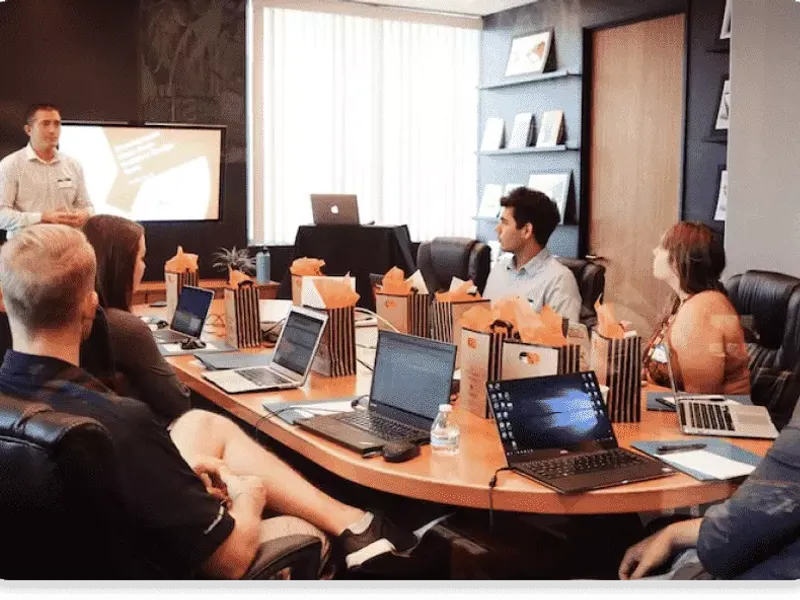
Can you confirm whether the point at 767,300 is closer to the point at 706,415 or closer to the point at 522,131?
the point at 706,415

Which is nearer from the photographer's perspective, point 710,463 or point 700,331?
point 710,463

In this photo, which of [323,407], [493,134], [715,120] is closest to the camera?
[323,407]

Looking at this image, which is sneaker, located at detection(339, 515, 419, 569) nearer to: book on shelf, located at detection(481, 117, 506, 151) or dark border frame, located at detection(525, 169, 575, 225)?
book on shelf, located at detection(481, 117, 506, 151)

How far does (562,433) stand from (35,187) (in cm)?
138

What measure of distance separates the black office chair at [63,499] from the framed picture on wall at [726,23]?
194 centimetres

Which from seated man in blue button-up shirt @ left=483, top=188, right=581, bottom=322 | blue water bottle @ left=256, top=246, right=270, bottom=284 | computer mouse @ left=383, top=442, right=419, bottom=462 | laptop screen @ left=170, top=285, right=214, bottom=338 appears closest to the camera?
computer mouse @ left=383, top=442, right=419, bottom=462

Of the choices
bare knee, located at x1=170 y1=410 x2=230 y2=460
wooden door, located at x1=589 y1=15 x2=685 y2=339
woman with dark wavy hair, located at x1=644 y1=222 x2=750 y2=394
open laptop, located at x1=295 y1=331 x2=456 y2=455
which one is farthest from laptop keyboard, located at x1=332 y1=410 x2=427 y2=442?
wooden door, located at x1=589 y1=15 x2=685 y2=339

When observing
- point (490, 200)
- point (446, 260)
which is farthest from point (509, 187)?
point (446, 260)

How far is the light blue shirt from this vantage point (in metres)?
3.24

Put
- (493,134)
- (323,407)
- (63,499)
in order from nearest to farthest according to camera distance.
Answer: (63,499), (323,407), (493,134)

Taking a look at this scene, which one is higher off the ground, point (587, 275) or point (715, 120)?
point (715, 120)

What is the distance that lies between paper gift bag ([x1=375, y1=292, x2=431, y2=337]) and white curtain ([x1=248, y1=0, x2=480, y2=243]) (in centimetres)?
24

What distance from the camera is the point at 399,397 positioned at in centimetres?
229

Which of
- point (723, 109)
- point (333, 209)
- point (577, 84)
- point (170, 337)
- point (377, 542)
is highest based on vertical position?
point (577, 84)
